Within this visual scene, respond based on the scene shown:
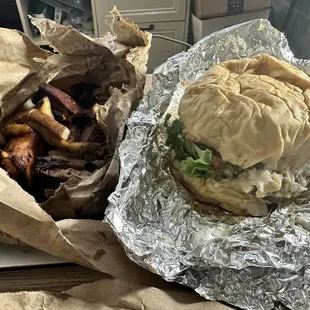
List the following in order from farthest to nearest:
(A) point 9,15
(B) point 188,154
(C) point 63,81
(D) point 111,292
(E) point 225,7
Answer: (A) point 9,15
(E) point 225,7
(C) point 63,81
(B) point 188,154
(D) point 111,292

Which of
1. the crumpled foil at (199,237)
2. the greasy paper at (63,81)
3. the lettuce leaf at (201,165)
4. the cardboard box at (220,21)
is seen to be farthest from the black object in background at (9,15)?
the lettuce leaf at (201,165)

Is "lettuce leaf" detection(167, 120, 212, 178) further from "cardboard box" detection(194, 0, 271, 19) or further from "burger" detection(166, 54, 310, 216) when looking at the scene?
"cardboard box" detection(194, 0, 271, 19)

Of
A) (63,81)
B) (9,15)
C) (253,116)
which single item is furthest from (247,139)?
(9,15)

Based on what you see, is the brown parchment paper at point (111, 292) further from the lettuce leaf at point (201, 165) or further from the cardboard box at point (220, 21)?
the cardboard box at point (220, 21)

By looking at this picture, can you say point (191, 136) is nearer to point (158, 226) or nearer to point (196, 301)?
point (158, 226)

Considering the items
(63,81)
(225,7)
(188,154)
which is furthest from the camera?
(225,7)

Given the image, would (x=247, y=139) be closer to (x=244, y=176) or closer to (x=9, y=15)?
(x=244, y=176)

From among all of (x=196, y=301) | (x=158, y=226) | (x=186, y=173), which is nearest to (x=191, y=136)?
(x=186, y=173)

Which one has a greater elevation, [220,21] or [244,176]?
[244,176]
